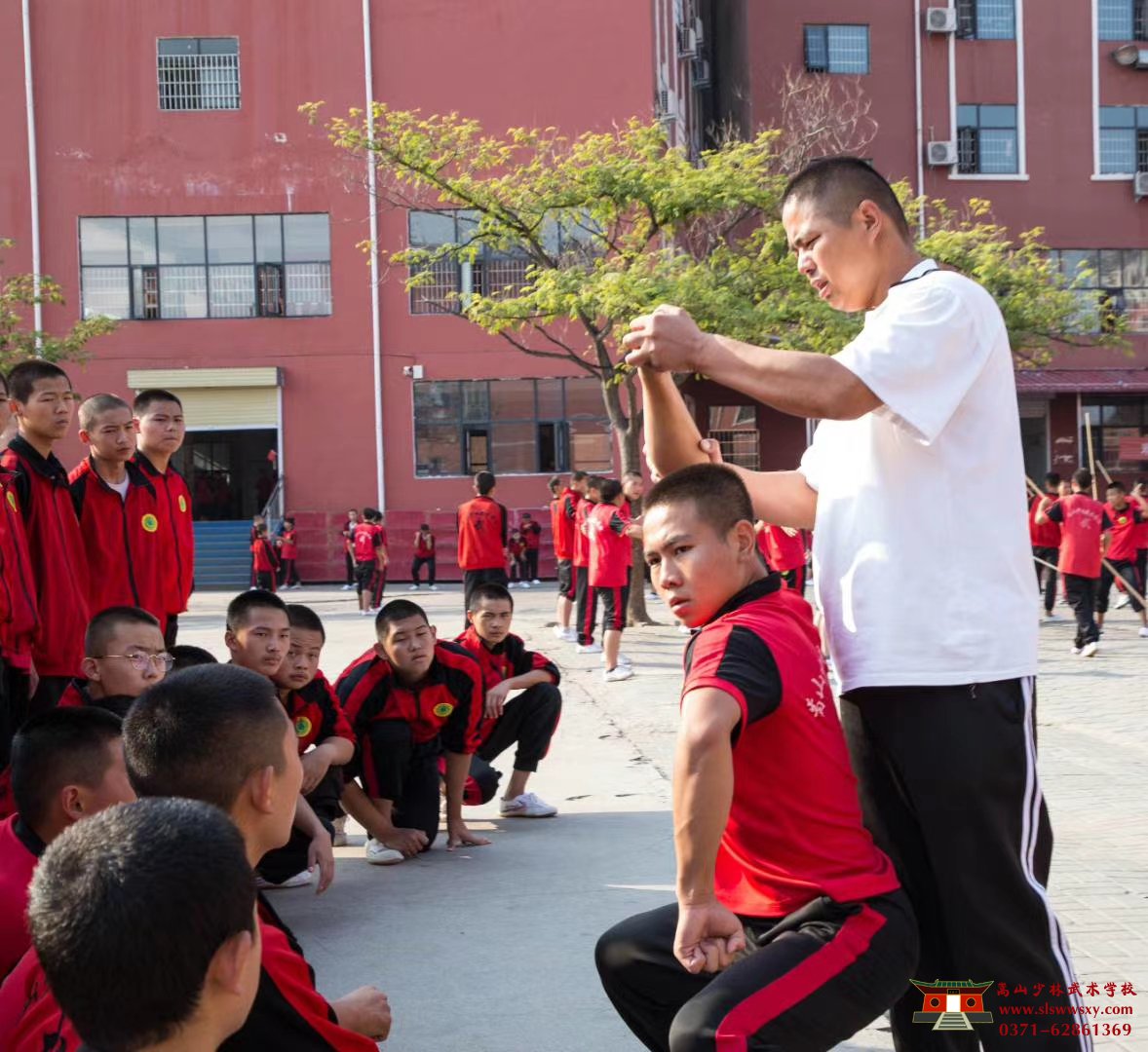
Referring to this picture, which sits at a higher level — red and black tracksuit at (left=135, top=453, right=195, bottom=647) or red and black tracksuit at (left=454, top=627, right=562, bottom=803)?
red and black tracksuit at (left=135, top=453, right=195, bottom=647)

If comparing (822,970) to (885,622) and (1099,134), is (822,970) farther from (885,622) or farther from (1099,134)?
(1099,134)

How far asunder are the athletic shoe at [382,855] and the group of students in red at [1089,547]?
24.8 ft

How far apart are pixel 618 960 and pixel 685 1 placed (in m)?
33.1

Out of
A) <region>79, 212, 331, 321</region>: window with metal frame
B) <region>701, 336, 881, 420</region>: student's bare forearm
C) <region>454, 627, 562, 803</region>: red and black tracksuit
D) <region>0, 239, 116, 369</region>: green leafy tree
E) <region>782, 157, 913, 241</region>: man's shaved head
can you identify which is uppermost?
<region>79, 212, 331, 321</region>: window with metal frame

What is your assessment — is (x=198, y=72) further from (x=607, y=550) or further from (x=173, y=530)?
(x=173, y=530)

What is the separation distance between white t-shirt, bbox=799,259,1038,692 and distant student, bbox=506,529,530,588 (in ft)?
74.7

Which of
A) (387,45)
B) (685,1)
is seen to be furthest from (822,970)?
(685,1)

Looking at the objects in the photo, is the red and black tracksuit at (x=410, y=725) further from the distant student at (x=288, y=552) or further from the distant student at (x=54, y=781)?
the distant student at (x=288, y=552)

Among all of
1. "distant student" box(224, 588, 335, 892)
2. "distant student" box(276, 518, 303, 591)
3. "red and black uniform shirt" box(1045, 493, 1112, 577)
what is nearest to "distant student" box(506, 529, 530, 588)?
"distant student" box(276, 518, 303, 591)

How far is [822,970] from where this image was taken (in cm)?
256

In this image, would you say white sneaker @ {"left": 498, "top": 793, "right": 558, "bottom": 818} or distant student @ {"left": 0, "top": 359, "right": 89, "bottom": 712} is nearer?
distant student @ {"left": 0, "top": 359, "right": 89, "bottom": 712}

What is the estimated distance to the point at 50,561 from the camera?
5.52 metres

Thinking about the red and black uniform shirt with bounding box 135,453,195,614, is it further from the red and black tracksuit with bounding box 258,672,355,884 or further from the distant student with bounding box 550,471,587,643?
the distant student with bounding box 550,471,587,643

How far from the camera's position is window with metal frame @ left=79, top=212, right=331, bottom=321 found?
2769 centimetres
